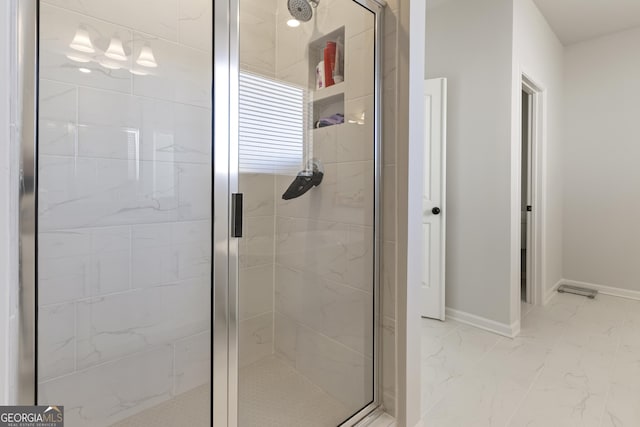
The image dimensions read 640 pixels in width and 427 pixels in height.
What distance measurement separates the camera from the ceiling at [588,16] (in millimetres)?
2700

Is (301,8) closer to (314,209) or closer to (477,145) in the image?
(314,209)

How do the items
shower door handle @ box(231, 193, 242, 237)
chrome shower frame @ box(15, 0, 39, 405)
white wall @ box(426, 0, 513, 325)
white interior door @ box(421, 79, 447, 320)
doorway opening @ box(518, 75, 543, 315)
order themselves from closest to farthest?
chrome shower frame @ box(15, 0, 39, 405) < shower door handle @ box(231, 193, 242, 237) < white wall @ box(426, 0, 513, 325) < white interior door @ box(421, 79, 447, 320) < doorway opening @ box(518, 75, 543, 315)

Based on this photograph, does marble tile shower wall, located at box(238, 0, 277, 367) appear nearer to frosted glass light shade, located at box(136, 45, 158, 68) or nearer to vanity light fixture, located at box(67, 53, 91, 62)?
frosted glass light shade, located at box(136, 45, 158, 68)

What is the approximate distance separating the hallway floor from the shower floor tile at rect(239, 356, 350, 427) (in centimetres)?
48

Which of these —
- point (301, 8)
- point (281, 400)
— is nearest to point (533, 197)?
point (301, 8)

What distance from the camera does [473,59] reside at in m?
2.47

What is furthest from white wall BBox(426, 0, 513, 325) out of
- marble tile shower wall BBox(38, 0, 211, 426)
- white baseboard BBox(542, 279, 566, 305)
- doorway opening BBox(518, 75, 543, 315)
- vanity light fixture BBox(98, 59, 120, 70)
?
vanity light fixture BBox(98, 59, 120, 70)

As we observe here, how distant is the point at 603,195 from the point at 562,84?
1230mm

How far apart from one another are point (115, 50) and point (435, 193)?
222 centimetres

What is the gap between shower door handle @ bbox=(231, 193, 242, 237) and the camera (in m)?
1.08

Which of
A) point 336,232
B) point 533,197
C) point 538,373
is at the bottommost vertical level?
point 538,373

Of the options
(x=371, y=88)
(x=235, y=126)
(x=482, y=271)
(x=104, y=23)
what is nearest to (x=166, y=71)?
(x=104, y=23)

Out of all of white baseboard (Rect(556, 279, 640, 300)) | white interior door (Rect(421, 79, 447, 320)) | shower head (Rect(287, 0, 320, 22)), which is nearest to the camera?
shower head (Rect(287, 0, 320, 22))

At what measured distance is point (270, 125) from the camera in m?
1.38
